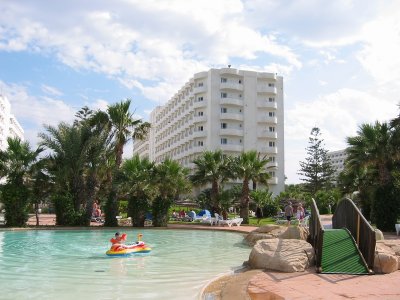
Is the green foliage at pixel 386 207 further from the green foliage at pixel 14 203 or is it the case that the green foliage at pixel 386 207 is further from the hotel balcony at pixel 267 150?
the hotel balcony at pixel 267 150

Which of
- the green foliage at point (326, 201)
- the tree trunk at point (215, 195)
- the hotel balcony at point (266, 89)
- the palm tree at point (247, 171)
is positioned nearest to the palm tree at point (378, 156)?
the palm tree at point (247, 171)

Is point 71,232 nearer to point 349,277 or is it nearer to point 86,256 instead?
point 86,256

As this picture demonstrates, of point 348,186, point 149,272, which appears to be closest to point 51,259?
point 149,272

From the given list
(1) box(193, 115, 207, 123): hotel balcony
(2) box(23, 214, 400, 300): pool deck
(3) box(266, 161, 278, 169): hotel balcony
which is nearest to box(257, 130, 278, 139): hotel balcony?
(3) box(266, 161, 278, 169): hotel balcony

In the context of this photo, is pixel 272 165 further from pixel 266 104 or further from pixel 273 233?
pixel 273 233

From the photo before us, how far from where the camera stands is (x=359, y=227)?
11.3 metres

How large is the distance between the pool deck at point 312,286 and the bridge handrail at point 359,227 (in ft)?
2.35

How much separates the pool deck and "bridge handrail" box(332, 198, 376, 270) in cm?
72

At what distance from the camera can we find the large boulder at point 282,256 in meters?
9.99

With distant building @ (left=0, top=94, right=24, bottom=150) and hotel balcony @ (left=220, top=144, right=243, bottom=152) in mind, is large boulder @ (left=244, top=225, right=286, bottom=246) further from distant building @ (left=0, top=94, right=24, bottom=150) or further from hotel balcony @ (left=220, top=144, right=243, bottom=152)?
distant building @ (left=0, top=94, right=24, bottom=150)

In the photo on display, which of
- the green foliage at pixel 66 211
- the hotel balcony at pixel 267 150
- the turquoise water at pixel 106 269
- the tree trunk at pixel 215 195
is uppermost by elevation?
the hotel balcony at pixel 267 150

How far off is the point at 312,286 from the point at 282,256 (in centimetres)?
196

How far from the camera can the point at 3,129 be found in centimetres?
9612

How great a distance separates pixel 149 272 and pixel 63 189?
18613mm
